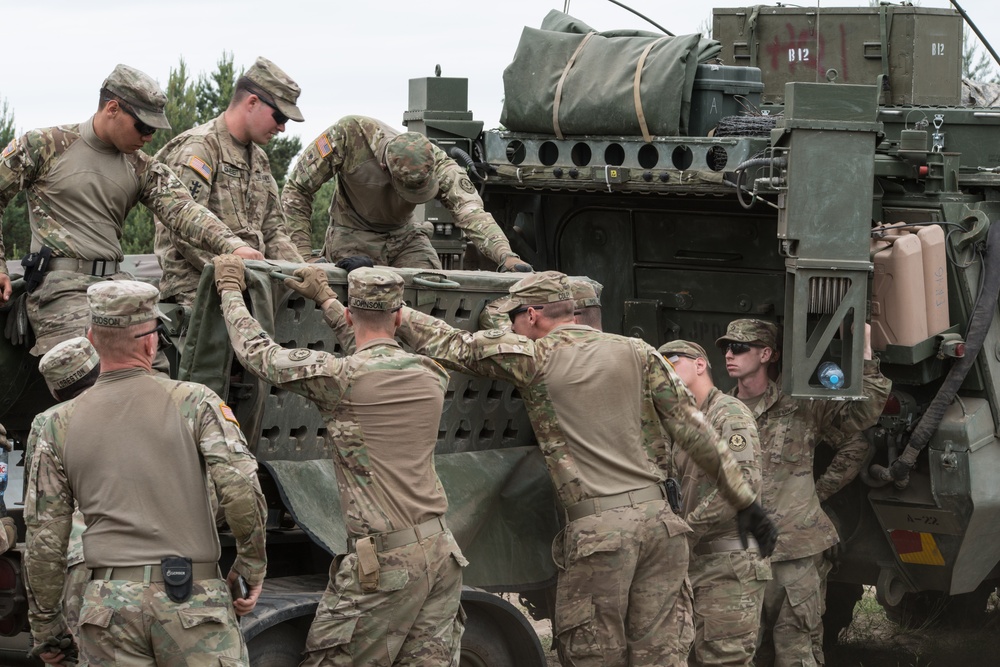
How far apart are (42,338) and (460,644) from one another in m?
1.97

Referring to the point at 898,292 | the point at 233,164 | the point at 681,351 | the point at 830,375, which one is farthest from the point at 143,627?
the point at 898,292

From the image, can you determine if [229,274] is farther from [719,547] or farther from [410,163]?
[719,547]

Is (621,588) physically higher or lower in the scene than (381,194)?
lower

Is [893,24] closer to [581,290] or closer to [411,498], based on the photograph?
[581,290]

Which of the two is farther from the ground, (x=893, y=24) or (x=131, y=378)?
(x=893, y=24)

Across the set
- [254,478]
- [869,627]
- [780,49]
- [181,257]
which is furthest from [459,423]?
[869,627]

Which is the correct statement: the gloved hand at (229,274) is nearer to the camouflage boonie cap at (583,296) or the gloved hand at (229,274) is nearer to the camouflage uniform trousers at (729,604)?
the camouflage boonie cap at (583,296)

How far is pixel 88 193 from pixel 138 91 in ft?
1.52

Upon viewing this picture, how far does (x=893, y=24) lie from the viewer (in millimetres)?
8086

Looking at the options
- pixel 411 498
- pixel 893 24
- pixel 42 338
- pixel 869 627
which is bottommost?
pixel 869 627

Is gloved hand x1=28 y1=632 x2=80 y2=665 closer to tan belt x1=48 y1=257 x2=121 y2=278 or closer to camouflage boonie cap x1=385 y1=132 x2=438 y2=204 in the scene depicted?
tan belt x1=48 y1=257 x2=121 y2=278

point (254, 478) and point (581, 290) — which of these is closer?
point (254, 478)

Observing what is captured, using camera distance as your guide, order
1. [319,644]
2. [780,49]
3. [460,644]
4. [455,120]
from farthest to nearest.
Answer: [780,49]
[455,120]
[460,644]
[319,644]

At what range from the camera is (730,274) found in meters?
7.62
